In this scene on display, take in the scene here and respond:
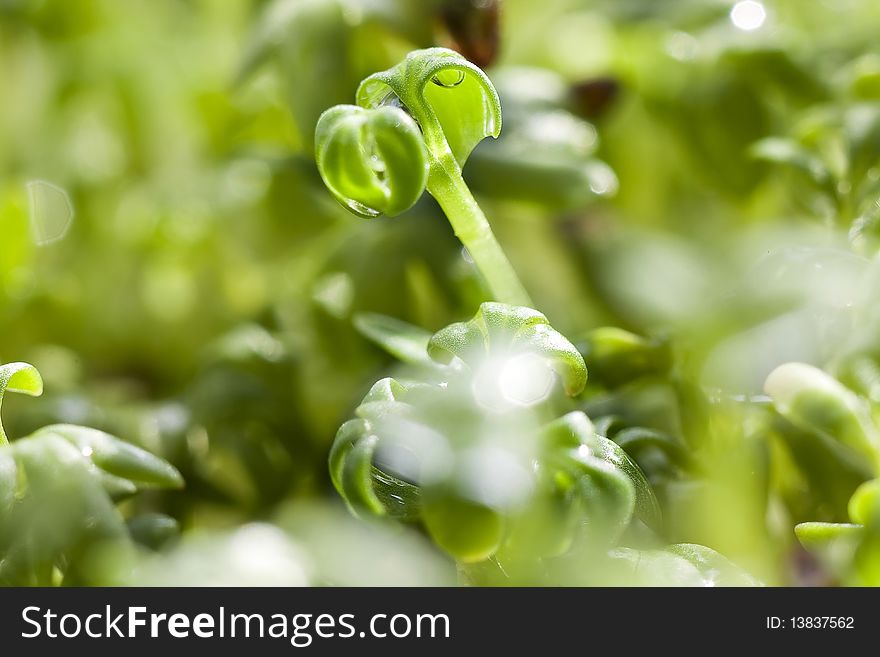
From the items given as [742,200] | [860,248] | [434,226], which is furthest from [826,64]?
[434,226]

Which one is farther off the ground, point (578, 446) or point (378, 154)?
point (378, 154)

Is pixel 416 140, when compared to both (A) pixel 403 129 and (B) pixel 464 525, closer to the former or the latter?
(A) pixel 403 129

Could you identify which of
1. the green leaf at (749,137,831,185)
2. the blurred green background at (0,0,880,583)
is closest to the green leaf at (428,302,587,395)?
the blurred green background at (0,0,880,583)

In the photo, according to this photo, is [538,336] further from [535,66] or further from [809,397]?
[535,66]

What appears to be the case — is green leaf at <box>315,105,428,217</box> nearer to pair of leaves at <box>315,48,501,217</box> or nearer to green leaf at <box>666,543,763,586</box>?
pair of leaves at <box>315,48,501,217</box>

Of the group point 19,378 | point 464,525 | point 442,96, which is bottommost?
point 464,525

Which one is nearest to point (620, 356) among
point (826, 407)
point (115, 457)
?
point (826, 407)

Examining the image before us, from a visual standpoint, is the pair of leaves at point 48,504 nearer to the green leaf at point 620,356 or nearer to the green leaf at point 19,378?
the green leaf at point 19,378
